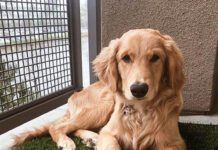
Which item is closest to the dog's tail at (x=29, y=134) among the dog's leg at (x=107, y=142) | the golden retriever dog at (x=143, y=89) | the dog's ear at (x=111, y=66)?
the golden retriever dog at (x=143, y=89)

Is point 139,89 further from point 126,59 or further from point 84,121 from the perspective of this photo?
point 84,121

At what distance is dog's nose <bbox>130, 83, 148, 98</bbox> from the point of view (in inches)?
55.7

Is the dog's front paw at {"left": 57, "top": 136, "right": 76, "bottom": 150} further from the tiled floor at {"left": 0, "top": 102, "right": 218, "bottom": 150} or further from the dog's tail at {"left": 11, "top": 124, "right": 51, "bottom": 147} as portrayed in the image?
the tiled floor at {"left": 0, "top": 102, "right": 218, "bottom": 150}

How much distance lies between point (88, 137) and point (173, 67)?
81 centimetres

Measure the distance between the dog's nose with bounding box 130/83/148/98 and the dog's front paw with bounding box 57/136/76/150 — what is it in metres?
0.68

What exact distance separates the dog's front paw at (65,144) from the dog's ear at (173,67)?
773 mm

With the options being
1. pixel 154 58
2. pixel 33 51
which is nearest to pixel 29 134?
pixel 33 51

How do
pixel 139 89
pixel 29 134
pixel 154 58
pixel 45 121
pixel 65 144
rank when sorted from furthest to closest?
pixel 45 121
pixel 29 134
pixel 65 144
pixel 154 58
pixel 139 89

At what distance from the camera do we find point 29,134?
6.58ft

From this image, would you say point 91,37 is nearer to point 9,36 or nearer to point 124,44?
point 9,36

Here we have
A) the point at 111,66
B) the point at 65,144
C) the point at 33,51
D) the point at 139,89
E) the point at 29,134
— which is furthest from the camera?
the point at 33,51

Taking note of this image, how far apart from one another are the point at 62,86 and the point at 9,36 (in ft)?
2.47

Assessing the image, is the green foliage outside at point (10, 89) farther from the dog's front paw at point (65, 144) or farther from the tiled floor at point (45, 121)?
the dog's front paw at point (65, 144)

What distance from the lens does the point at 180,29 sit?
238 centimetres
